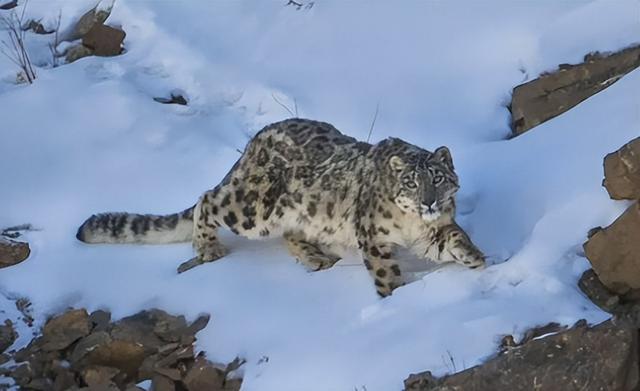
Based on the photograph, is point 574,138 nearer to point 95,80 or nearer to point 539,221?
point 539,221

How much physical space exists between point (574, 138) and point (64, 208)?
3.70 metres

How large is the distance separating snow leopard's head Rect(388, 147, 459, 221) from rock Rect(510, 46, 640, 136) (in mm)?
1760

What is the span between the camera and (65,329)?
279 inches

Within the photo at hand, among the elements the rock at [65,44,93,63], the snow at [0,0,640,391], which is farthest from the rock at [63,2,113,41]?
the rock at [65,44,93,63]

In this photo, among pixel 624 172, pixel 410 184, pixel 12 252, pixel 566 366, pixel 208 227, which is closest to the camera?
pixel 566 366

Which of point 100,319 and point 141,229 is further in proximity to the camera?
point 141,229

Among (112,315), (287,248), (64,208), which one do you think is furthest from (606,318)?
(64,208)

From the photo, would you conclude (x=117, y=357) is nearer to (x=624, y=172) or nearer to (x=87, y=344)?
(x=87, y=344)

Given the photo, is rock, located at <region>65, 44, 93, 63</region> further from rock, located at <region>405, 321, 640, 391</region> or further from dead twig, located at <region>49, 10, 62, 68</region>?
rock, located at <region>405, 321, 640, 391</region>

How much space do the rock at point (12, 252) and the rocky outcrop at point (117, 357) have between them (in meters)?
0.94

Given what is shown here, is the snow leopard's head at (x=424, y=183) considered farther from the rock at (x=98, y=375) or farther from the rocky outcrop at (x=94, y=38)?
the rocky outcrop at (x=94, y=38)

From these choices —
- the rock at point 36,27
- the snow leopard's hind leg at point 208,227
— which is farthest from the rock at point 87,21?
the snow leopard's hind leg at point 208,227

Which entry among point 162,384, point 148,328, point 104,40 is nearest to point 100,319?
point 148,328

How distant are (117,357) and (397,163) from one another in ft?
6.60
